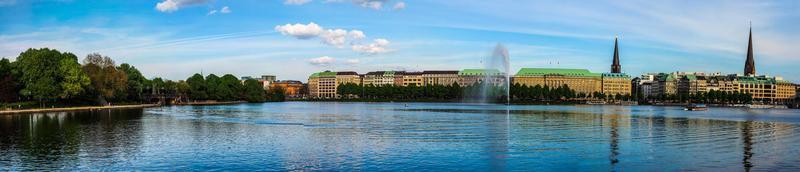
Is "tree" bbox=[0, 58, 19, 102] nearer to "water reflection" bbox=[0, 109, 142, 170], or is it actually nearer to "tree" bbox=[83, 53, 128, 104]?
"tree" bbox=[83, 53, 128, 104]

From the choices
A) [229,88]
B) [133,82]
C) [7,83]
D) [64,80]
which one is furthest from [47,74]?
[229,88]

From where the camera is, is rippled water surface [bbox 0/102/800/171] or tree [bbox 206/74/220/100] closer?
rippled water surface [bbox 0/102/800/171]

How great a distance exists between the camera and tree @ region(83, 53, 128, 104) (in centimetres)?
10444

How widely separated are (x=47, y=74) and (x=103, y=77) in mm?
14605

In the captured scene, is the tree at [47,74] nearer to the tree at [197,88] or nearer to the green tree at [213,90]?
the tree at [197,88]

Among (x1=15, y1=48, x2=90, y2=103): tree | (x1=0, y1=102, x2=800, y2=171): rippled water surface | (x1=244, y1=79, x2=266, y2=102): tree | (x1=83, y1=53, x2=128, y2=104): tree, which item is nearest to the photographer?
(x1=0, y1=102, x2=800, y2=171): rippled water surface

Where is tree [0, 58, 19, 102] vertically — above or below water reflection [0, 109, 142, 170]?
above

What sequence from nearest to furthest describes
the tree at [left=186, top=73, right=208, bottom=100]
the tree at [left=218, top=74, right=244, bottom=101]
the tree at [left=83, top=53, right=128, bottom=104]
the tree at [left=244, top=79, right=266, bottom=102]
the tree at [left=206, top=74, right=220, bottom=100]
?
the tree at [left=83, top=53, right=128, bottom=104] → the tree at [left=186, top=73, right=208, bottom=100] → the tree at [left=206, top=74, right=220, bottom=100] → the tree at [left=218, top=74, right=244, bottom=101] → the tree at [left=244, top=79, right=266, bottom=102]

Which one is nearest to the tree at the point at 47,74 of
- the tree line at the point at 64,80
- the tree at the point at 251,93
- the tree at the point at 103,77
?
the tree line at the point at 64,80

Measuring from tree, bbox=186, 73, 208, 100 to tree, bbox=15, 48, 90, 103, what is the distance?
70919 millimetres

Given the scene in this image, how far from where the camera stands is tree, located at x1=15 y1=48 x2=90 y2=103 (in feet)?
295

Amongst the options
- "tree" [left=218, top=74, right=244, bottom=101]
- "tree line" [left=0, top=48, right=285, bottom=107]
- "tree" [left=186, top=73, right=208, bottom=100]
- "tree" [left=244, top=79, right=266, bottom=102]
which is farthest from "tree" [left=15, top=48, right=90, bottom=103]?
"tree" [left=244, top=79, right=266, bottom=102]

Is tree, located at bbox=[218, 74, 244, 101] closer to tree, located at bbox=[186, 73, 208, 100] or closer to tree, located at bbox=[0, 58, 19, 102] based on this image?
tree, located at bbox=[186, 73, 208, 100]

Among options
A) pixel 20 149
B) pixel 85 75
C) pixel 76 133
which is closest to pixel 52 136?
pixel 76 133
